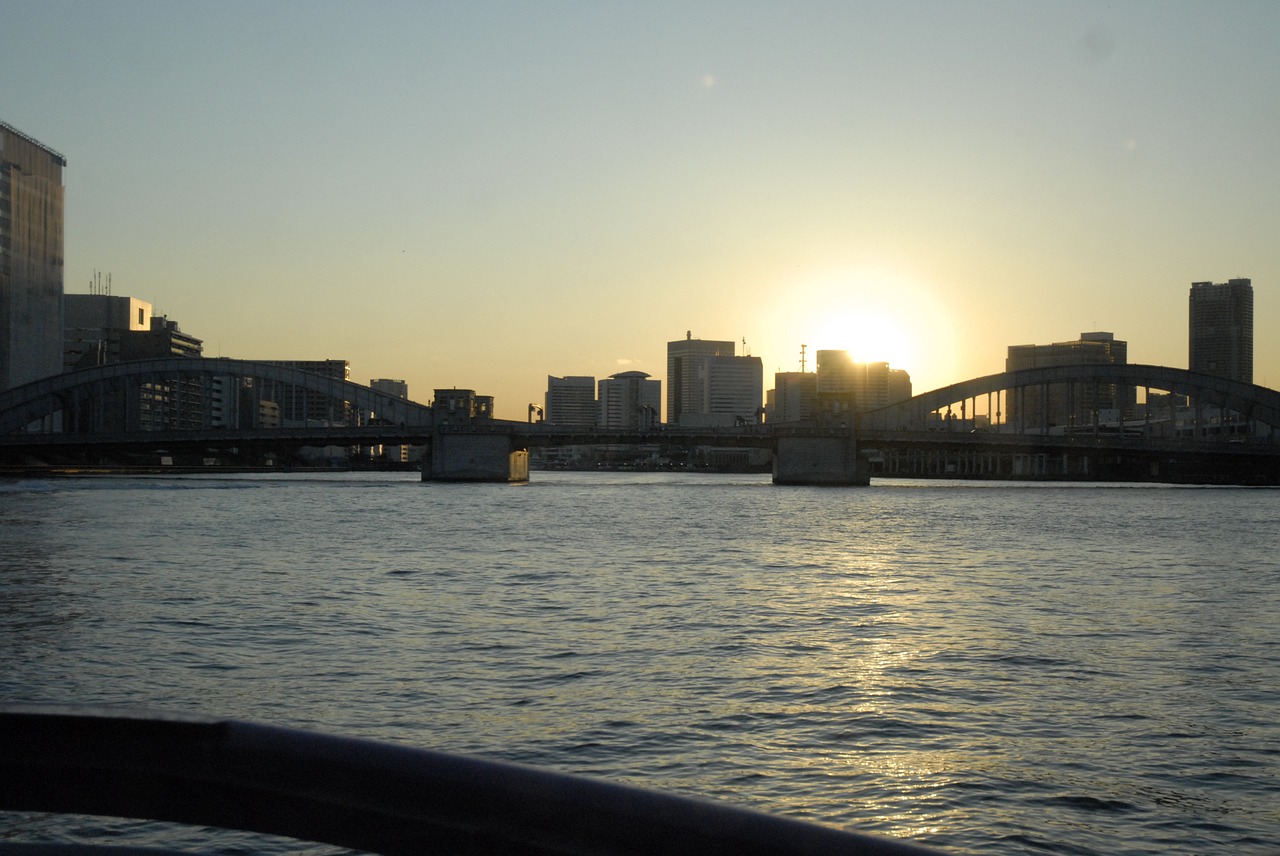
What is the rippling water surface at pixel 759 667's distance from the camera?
9781 mm

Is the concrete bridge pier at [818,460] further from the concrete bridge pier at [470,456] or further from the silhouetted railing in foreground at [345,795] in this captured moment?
the silhouetted railing in foreground at [345,795]

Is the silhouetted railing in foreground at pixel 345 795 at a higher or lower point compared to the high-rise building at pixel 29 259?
lower

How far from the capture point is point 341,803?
93.9 inches

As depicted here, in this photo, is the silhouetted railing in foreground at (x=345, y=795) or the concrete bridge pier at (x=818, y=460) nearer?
the silhouetted railing in foreground at (x=345, y=795)

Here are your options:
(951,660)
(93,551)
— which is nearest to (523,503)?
(93,551)

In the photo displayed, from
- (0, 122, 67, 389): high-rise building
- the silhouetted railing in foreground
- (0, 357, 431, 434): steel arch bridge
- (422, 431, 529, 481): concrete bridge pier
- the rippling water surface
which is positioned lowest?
the rippling water surface

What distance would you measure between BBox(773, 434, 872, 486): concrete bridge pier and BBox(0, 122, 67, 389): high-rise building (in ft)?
297

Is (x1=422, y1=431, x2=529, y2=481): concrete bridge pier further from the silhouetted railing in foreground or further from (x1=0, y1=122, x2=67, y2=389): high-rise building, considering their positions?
the silhouetted railing in foreground

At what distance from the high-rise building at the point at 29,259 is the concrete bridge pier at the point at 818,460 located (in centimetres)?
9044

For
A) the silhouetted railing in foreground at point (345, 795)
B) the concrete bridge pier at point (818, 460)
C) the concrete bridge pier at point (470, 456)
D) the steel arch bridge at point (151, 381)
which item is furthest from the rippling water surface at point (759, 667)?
the steel arch bridge at point (151, 381)

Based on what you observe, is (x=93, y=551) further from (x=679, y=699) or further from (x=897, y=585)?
(x=679, y=699)

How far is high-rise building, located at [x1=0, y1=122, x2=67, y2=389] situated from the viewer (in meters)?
144

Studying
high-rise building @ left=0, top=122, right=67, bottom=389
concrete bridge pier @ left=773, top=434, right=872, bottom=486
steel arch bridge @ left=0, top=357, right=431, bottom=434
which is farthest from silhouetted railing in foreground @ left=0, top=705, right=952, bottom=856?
high-rise building @ left=0, top=122, right=67, bottom=389

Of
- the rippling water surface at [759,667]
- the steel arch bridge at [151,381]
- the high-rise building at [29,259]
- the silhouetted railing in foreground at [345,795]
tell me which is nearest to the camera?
the silhouetted railing in foreground at [345,795]
